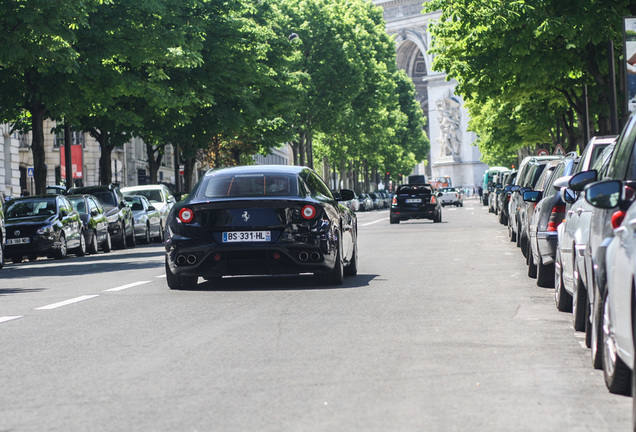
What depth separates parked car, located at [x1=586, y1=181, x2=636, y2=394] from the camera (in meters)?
5.20

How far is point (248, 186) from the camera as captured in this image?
44.4 ft

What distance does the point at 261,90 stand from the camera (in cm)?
4997

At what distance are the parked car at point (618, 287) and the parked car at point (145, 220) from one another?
27752 millimetres

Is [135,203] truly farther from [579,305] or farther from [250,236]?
[579,305]

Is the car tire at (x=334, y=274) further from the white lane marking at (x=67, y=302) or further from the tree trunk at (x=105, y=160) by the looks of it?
the tree trunk at (x=105, y=160)

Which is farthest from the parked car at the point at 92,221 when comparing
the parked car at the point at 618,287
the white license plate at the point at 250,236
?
the parked car at the point at 618,287

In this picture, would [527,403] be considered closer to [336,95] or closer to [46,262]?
[46,262]

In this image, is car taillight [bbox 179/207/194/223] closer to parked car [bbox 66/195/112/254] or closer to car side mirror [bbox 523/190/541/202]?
car side mirror [bbox 523/190/541/202]

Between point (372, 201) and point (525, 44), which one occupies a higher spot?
point (525, 44)

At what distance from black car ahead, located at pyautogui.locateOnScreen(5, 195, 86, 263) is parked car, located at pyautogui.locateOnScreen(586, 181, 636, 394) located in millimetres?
19699

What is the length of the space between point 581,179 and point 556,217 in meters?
4.04

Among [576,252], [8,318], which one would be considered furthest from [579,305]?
[8,318]

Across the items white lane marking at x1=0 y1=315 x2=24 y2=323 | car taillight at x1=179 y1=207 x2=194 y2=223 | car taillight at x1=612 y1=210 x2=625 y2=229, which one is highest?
car taillight at x1=179 y1=207 x2=194 y2=223

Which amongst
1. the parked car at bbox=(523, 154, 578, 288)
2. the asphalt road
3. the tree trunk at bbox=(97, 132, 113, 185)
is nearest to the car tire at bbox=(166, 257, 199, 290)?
the asphalt road
